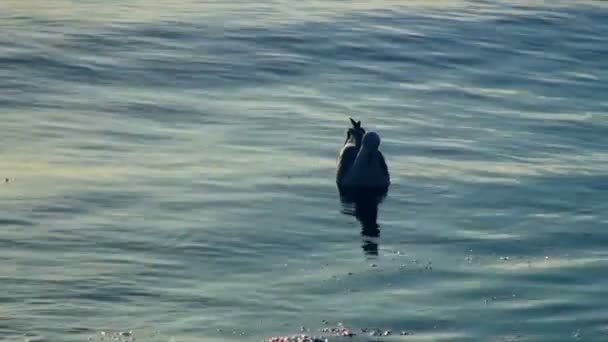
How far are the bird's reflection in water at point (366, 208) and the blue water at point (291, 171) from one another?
0.46 ft

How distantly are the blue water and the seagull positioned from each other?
43 centimetres

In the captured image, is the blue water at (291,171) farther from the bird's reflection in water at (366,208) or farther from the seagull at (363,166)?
the seagull at (363,166)

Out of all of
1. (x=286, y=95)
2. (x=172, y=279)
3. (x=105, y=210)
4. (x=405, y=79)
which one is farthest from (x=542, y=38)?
(x=172, y=279)

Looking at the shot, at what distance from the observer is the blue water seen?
698 inches

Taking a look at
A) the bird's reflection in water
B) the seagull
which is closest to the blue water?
the bird's reflection in water

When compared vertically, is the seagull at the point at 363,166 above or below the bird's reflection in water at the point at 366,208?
above

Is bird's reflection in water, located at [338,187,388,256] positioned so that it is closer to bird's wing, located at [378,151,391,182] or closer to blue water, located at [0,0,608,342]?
blue water, located at [0,0,608,342]

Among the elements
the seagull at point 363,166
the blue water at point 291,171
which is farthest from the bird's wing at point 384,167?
the blue water at point 291,171

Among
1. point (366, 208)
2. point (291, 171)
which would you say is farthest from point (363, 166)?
point (291, 171)

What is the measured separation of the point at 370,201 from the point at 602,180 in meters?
4.37

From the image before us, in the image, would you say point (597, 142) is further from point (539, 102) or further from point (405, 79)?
point (405, 79)

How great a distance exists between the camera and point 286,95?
109 ft

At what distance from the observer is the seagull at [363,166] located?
81.7 feet

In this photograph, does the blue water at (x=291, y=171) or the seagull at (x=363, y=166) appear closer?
the blue water at (x=291, y=171)
